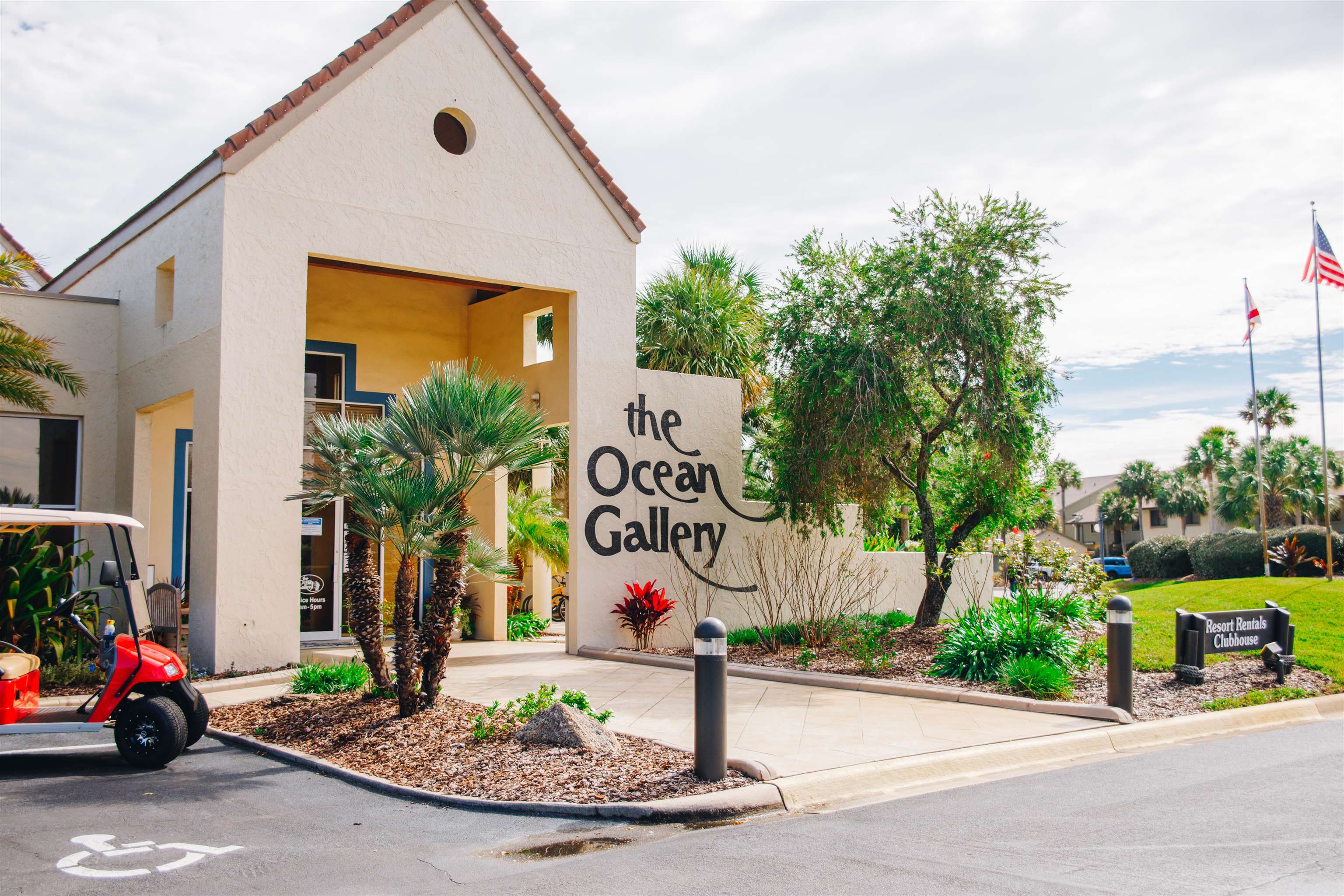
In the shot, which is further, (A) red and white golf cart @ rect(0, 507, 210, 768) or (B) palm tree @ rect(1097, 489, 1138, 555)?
(B) palm tree @ rect(1097, 489, 1138, 555)

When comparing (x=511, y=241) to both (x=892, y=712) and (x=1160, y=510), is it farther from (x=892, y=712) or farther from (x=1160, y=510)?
(x=1160, y=510)

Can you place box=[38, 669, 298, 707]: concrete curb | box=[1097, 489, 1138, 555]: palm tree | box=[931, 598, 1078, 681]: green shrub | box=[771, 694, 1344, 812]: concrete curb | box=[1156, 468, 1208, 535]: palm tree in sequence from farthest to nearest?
box=[1097, 489, 1138, 555]: palm tree
box=[1156, 468, 1208, 535]: palm tree
box=[931, 598, 1078, 681]: green shrub
box=[38, 669, 298, 707]: concrete curb
box=[771, 694, 1344, 812]: concrete curb

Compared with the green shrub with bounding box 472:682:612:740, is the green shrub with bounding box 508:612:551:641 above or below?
below

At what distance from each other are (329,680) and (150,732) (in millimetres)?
2510

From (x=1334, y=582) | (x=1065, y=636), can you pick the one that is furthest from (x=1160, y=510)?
(x=1065, y=636)

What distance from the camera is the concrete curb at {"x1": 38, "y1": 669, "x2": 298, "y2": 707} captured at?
9.95 m

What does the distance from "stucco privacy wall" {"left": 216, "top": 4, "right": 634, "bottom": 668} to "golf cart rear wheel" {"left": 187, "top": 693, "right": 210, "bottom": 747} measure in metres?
3.37

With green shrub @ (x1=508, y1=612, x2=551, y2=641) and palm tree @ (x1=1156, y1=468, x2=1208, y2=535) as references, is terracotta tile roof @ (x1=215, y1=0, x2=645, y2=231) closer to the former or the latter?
green shrub @ (x1=508, y1=612, x2=551, y2=641)

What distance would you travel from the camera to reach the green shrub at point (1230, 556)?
107 feet

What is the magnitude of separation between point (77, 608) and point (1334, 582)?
25.1 m

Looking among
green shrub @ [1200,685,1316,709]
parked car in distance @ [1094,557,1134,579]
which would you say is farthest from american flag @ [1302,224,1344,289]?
parked car in distance @ [1094,557,1134,579]

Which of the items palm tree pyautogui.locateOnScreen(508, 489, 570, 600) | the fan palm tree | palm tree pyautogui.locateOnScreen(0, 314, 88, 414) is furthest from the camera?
palm tree pyautogui.locateOnScreen(508, 489, 570, 600)

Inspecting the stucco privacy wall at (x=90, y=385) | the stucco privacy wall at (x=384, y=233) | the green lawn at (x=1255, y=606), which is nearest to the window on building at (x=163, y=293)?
the stucco privacy wall at (x=90, y=385)

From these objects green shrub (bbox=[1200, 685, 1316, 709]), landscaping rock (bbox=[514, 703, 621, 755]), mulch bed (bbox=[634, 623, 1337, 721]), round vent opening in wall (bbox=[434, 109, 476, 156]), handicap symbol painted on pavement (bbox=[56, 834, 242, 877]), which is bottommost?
green shrub (bbox=[1200, 685, 1316, 709])
